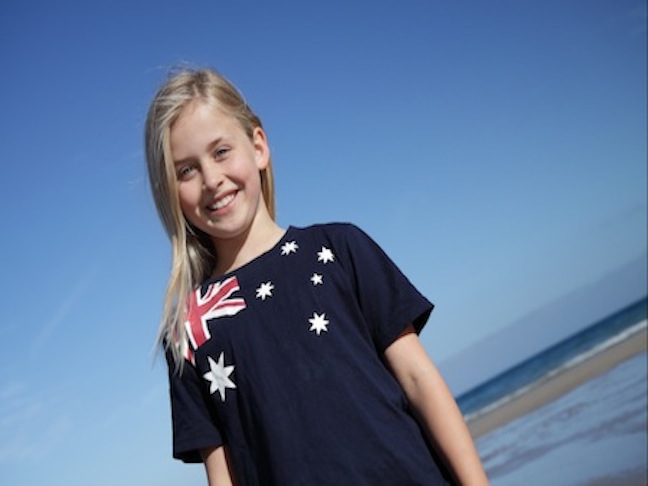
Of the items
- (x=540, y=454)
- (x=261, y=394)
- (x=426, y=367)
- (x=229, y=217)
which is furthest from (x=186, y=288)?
(x=540, y=454)

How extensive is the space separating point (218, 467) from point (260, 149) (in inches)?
37.6

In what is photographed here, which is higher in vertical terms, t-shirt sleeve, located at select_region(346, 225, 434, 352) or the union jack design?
the union jack design

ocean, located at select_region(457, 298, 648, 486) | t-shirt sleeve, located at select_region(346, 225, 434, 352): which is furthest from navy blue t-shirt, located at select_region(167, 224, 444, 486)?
ocean, located at select_region(457, 298, 648, 486)

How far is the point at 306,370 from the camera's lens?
2.17 m

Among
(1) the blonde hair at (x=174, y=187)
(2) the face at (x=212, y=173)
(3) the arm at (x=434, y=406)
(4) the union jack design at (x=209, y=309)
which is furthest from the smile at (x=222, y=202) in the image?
(3) the arm at (x=434, y=406)

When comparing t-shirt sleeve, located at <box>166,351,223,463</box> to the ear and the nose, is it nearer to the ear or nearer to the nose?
the nose

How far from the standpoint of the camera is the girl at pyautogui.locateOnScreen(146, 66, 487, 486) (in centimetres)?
211

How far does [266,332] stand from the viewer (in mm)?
2230

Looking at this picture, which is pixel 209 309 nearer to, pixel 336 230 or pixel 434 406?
pixel 336 230

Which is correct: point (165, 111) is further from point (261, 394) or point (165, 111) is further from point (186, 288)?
point (261, 394)

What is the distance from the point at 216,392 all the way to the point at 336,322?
1.24 ft

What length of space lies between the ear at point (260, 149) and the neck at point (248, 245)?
187mm

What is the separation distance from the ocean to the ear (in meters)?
5.21

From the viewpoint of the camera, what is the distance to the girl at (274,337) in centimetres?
211
